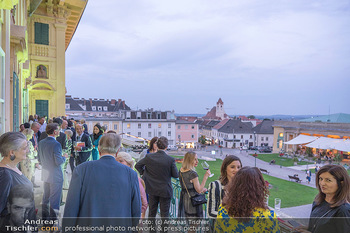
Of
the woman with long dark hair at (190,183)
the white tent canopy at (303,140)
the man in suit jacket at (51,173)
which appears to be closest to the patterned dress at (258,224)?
the woman with long dark hair at (190,183)

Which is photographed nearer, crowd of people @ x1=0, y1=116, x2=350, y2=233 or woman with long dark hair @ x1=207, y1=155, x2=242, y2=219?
crowd of people @ x1=0, y1=116, x2=350, y2=233

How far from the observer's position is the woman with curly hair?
2191mm

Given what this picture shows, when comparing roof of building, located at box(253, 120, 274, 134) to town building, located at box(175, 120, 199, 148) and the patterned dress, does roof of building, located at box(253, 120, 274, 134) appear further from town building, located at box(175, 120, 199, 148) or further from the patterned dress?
the patterned dress

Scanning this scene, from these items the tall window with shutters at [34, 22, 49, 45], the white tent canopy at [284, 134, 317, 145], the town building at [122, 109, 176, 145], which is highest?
the tall window with shutters at [34, 22, 49, 45]

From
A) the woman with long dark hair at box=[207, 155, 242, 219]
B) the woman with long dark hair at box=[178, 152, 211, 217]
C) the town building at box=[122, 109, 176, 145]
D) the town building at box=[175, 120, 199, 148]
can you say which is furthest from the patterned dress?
the town building at box=[175, 120, 199, 148]

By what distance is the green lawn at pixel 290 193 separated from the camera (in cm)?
1761

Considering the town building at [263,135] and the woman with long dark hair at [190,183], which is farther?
the town building at [263,135]

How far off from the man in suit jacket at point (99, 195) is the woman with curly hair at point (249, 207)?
1043 millimetres

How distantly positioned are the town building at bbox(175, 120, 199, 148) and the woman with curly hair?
55617 mm

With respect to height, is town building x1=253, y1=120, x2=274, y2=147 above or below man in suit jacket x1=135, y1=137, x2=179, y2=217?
below

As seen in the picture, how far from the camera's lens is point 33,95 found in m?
17.1

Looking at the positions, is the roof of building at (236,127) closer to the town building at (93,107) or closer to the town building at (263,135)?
the town building at (263,135)

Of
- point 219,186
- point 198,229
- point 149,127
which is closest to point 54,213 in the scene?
point 198,229

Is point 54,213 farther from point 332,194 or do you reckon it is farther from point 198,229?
point 332,194
